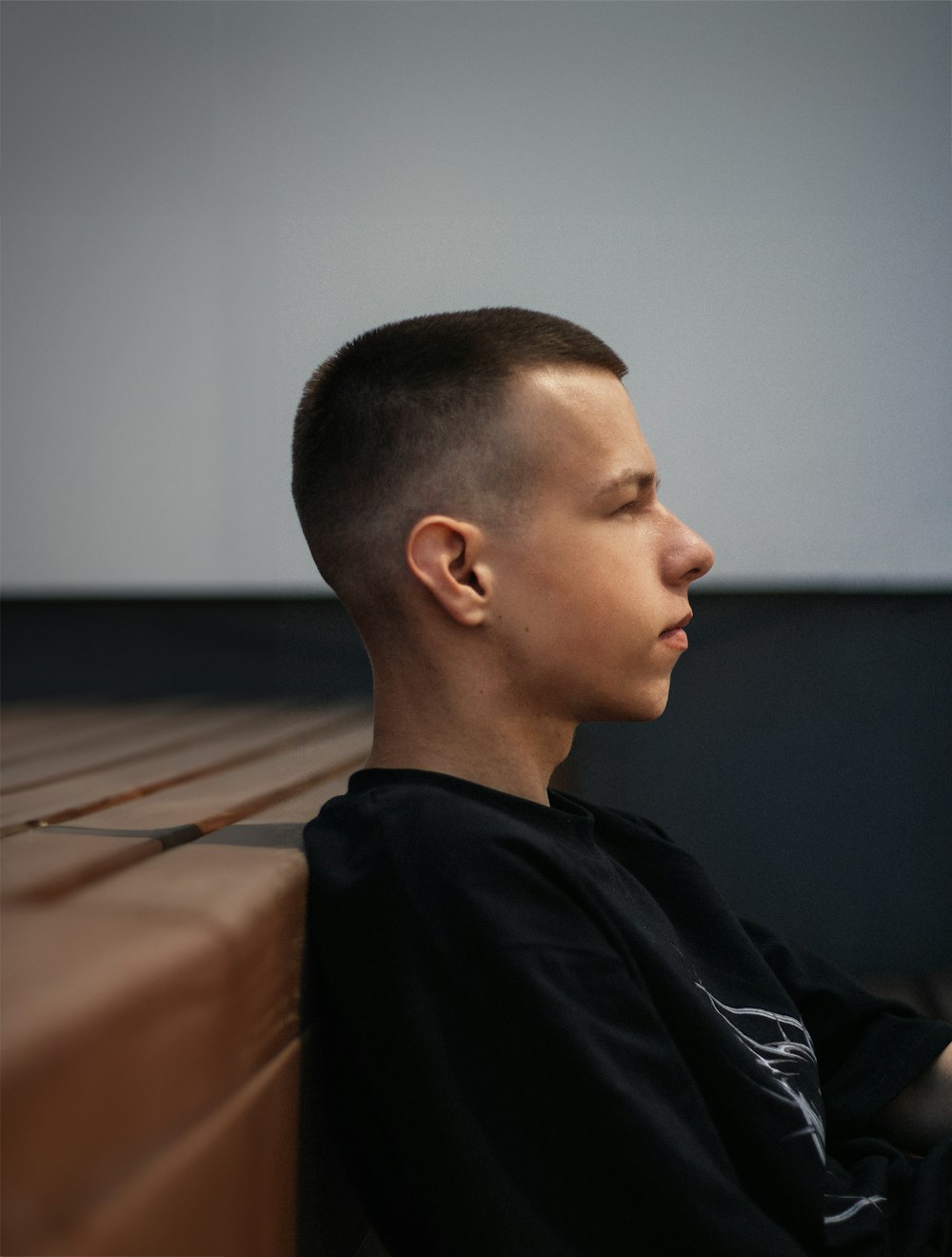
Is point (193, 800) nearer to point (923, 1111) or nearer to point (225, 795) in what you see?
point (225, 795)

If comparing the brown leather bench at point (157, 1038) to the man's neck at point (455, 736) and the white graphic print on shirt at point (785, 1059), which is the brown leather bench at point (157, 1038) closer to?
the man's neck at point (455, 736)

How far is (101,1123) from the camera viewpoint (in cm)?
28

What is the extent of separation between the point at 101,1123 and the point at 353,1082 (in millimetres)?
217

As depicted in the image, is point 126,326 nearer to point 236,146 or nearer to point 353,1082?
point 236,146

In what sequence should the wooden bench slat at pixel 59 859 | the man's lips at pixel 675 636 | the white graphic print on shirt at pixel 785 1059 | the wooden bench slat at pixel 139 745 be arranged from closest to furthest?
the wooden bench slat at pixel 59 859, the white graphic print on shirt at pixel 785 1059, the man's lips at pixel 675 636, the wooden bench slat at pixel 139 745

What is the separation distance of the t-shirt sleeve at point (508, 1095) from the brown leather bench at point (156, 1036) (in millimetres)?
41

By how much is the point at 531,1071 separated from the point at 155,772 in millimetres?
470

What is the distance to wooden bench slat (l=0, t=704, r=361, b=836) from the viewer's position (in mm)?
589

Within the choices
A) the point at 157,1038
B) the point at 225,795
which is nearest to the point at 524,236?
the point at 225,795

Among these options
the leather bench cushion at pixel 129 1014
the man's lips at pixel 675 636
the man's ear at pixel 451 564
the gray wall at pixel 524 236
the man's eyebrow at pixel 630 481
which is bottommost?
the leather bench cushion at pixel 129 1014

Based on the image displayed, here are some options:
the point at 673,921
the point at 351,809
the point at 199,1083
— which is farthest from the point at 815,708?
the point at 199,1083

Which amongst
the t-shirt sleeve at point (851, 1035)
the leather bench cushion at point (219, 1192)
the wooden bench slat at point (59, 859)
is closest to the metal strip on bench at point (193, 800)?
the wooden bench slat at point (59, 859)

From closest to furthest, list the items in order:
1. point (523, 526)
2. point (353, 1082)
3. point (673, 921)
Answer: point (353, 1082)
point (523, 526)
point (673, 921)

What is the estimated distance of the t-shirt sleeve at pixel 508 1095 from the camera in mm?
418
